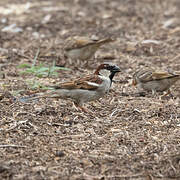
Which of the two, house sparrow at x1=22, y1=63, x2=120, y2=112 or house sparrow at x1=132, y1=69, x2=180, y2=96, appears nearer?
house sparrow at x1=22, y1=63, x2=120, y2=112

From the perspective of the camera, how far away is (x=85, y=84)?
646 cm

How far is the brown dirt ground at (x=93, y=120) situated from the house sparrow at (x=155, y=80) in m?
0.19

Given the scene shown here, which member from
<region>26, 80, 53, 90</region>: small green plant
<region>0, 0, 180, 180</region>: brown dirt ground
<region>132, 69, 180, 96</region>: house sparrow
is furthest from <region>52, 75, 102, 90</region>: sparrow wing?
<region>132, 69, 180, 96</region>: house sparrow

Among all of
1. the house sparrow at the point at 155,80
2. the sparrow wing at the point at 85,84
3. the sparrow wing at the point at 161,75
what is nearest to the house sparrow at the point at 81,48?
the house sparrow at the point at 155,80

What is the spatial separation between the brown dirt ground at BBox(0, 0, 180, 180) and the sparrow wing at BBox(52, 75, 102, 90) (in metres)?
0.34

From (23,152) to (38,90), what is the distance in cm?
241

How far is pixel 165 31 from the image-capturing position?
1172 centimetres

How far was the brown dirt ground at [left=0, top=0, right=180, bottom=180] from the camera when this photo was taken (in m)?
4.64

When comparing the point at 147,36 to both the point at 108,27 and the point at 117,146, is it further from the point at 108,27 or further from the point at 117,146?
the point at 117,146

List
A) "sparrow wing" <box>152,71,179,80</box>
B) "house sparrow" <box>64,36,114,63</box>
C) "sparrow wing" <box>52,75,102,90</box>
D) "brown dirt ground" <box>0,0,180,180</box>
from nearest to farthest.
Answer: "brown dirt ground" <box>0,0,180,180</box> → "sparrow wing" <box>52,75,102,90</box> → "sparrow wing" <box>152,71,179,80</box> → "house sparrow" <box>64,36,114,63</box>

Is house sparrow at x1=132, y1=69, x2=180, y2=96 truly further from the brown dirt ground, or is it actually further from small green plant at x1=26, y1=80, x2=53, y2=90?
small green plant at x1=26, y1=80, x2=53, y2=90

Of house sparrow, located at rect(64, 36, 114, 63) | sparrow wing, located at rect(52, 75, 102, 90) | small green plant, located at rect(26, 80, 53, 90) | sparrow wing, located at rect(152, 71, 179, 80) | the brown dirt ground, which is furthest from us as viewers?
house sparrow, located at rect(64, 36, 114, 63)

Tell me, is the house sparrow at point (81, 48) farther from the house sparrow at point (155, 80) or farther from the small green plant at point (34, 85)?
the small green plant at point (34, 85)

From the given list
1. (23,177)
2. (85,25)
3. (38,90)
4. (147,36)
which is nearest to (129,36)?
(147,36)
